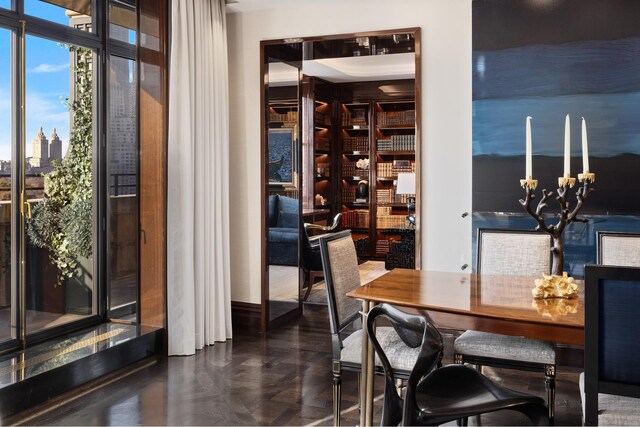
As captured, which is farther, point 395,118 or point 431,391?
point 395,118

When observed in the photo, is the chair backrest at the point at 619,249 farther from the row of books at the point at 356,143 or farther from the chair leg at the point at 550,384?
the row of books at the point at 356,143

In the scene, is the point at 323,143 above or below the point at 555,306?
above

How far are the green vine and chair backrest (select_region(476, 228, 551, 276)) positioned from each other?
113 inches

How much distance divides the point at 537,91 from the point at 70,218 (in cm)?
345

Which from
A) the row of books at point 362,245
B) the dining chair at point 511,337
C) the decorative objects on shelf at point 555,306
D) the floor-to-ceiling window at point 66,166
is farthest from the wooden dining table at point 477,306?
the row of books at point 362,245

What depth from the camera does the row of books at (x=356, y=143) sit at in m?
9.54

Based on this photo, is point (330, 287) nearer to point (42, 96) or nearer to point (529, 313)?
point (529, 313)

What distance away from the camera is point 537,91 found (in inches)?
174

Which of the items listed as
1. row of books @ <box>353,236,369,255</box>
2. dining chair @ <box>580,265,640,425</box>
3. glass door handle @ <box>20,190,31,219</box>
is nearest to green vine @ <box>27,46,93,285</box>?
glass door handle @ <box>20,190,31,219</box>

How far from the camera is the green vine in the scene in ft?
14.5

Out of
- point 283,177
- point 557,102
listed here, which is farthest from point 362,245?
point 557,102

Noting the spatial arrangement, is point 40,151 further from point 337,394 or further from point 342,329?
point 337,394

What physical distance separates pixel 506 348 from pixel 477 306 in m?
0.64

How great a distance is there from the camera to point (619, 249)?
3.27 meters
